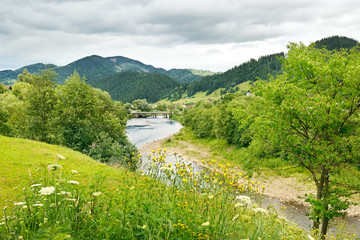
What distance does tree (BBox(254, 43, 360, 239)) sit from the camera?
13.0m

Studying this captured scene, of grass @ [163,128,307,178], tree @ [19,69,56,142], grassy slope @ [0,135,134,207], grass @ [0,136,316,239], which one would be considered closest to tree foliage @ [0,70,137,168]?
tree @ [19,69,56,142]

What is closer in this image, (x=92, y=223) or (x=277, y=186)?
(x=92, y=223)

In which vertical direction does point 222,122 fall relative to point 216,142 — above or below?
above

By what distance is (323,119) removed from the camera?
13.2 meters

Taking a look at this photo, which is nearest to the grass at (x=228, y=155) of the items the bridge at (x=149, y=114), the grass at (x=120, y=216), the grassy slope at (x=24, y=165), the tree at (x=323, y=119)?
the tree at (x=323, y=119)

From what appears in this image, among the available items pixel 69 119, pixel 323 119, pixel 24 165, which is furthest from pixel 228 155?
pixel 24 165

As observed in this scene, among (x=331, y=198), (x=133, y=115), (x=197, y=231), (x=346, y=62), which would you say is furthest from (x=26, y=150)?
(x=133, y=115)

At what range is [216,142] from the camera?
206 ft

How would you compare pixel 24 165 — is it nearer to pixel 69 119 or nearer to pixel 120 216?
pixel 120 216

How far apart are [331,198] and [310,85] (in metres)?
7.33

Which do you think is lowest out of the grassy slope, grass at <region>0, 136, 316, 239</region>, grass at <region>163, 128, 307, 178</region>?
grass at <region>163, 128, 307, 178</region>

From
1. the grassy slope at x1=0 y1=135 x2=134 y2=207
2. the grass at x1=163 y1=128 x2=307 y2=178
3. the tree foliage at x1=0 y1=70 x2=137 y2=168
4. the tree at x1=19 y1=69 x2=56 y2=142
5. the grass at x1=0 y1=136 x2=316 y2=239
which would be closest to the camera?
the grass at x1=0 y1=136 x2=316 y2=239

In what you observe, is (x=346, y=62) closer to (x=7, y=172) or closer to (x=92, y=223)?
(x=92, y=223)

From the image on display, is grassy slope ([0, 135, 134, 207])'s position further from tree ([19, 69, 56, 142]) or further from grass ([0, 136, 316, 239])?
tree ([19, 69, 56, 142])
